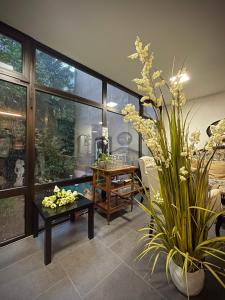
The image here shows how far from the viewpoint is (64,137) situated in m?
2.25

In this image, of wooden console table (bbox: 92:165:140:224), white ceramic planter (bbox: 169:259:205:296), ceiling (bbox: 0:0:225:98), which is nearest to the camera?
white ceramic planter (bbox: 169:259:205:296)

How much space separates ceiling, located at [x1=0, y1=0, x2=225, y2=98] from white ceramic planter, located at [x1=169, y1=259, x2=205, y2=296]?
235 centimetres

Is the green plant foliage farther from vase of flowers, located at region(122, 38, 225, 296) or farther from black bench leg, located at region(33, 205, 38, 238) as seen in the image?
vase of flowers, located at region(122, 38, 225, 296)

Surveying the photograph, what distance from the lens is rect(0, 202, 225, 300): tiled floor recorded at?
1124mm

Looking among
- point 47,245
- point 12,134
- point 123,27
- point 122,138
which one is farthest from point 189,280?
point 122,138

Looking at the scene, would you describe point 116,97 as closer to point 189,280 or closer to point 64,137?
point 64,137

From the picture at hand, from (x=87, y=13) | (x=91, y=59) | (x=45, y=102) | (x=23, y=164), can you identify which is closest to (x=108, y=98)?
(x=91, y=59)

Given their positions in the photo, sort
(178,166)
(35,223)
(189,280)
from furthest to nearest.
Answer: (35,223) < (189,280) < (178,166)

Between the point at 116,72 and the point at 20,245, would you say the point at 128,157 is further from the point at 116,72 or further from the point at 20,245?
the point at 20,245

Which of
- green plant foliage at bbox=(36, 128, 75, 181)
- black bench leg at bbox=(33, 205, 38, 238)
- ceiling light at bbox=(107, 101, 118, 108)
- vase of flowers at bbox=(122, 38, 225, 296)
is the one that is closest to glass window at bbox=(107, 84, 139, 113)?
ceiling light at bbox=(107, 101, 118, 108)

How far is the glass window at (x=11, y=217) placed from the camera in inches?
65.5

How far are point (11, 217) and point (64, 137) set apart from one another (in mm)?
1261

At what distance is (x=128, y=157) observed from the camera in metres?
3.59

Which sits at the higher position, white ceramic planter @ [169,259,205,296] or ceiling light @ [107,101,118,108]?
ceiling light @ [107,101,118,108]
